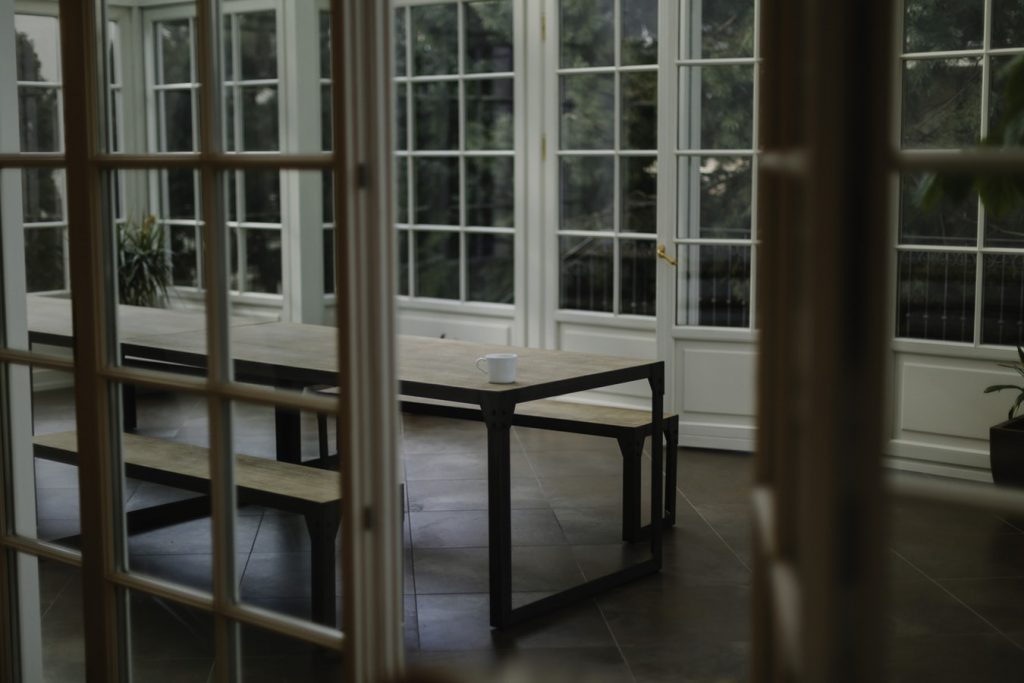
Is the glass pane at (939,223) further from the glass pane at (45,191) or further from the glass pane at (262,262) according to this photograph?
the glass pane at (45,191)

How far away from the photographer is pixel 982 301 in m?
5.39

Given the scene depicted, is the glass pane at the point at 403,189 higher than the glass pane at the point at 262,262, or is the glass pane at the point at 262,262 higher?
the glass pane at the point at 403,189

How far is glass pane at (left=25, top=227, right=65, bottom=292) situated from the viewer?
2.88m

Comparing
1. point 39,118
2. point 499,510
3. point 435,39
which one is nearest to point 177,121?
point 39,118

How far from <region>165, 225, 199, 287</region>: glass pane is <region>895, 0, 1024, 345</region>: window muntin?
380cm

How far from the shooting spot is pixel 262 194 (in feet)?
7.80

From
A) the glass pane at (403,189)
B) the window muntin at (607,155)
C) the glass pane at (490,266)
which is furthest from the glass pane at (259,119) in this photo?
the glass pane at (403,189)

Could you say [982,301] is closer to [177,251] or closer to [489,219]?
[489,219]

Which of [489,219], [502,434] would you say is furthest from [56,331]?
[489,219]

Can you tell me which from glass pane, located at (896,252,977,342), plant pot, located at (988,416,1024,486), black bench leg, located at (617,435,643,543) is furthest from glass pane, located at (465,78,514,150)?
plant pot, located at (988,416,1024,486)

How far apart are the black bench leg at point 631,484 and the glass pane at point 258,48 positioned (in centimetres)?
245

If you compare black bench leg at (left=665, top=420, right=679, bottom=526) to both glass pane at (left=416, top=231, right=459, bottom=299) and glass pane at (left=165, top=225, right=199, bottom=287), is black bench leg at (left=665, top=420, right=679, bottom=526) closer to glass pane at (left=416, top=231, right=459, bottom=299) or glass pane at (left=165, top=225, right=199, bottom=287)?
glass pane at (left=165, top=225, right=199, bottom=287)

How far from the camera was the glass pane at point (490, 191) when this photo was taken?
24.0ft

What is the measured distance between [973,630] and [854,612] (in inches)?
112
